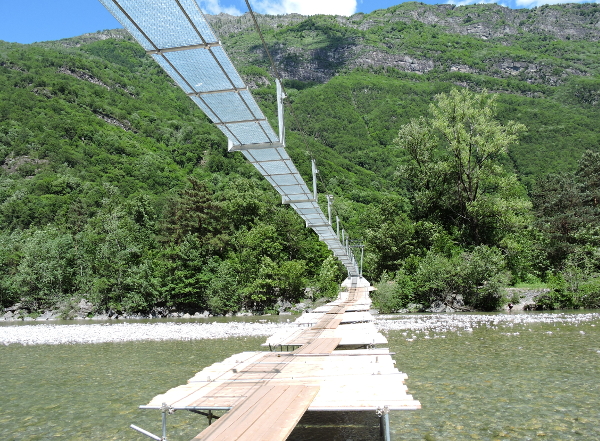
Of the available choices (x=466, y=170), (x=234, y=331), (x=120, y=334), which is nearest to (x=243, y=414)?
(x=234, y=331)

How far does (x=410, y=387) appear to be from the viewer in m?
8.41

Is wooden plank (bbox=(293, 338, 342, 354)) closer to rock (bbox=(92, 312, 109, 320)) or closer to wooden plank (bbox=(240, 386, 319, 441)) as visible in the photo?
wooden plank (bbox=(240, 386, 319, 441))

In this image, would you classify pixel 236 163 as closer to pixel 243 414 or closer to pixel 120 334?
pixel 120 334

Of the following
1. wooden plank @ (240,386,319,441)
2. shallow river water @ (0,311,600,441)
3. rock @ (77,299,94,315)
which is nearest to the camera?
wooden plank @ (240,386,319,441)

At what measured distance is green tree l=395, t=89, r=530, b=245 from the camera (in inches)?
1188

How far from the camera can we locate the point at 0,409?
793 centimetres

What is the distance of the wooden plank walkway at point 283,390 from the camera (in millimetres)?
4133

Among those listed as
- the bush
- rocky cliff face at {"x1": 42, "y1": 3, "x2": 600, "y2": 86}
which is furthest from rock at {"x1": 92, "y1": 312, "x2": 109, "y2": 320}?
rocky cliff face at {"x1": 42, "y1": 3, "x2": 600, "y2": 86}

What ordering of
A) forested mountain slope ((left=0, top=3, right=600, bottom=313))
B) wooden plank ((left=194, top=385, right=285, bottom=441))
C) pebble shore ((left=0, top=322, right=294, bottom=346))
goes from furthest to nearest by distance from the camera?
forested mountain slope ((left=0, top=3, right=600, bottom=313)), pebble shore ((left=0, top=322, right=294, bottom=346)), wooden plank ((left=194, top=385, right=285, bottom=441))

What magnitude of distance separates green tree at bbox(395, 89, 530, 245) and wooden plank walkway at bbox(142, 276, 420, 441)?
26.4 metres

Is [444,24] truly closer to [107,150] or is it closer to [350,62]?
[350,62]

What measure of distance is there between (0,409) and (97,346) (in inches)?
330

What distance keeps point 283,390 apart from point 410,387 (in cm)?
415

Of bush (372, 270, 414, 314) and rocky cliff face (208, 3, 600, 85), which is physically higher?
rocky cliff face (208, 3, 600, 85)
